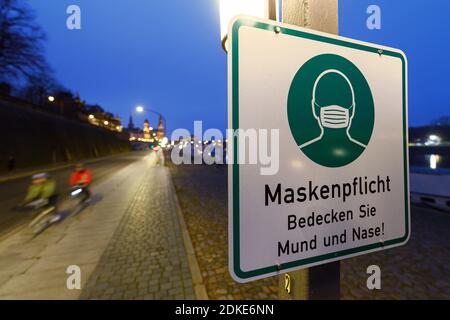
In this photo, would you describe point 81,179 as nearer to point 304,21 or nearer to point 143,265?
point 143,265

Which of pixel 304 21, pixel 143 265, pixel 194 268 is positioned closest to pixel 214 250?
pixel 194 268

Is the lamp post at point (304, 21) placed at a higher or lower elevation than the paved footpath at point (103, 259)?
higher

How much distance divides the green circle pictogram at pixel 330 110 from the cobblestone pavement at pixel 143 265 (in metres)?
3.30

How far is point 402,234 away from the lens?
1.28m

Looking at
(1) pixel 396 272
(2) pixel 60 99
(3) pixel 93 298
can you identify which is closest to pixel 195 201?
(3) pixel 93 298

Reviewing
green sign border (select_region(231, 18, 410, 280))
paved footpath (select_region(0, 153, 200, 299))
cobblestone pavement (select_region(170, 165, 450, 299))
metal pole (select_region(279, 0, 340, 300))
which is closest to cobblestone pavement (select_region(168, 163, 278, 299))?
cobblestone pavement (select_region(170, 165, 450, 299))

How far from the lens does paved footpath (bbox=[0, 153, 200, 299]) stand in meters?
3.66

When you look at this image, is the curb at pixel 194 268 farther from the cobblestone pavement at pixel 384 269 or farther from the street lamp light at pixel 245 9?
the street lamp light at pixel 245 9

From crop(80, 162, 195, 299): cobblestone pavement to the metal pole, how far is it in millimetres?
2861

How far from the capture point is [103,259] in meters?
4.72

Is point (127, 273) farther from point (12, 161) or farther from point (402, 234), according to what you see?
point (12, 161)

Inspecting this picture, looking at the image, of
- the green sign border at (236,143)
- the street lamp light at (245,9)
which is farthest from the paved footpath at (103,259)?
the street lamp light at (245,9)

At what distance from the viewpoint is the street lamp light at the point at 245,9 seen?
115 centimetres

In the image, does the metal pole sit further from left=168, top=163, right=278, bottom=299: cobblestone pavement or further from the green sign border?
left=168, top=163, right=278, bottom=299: cobblestone pavement
